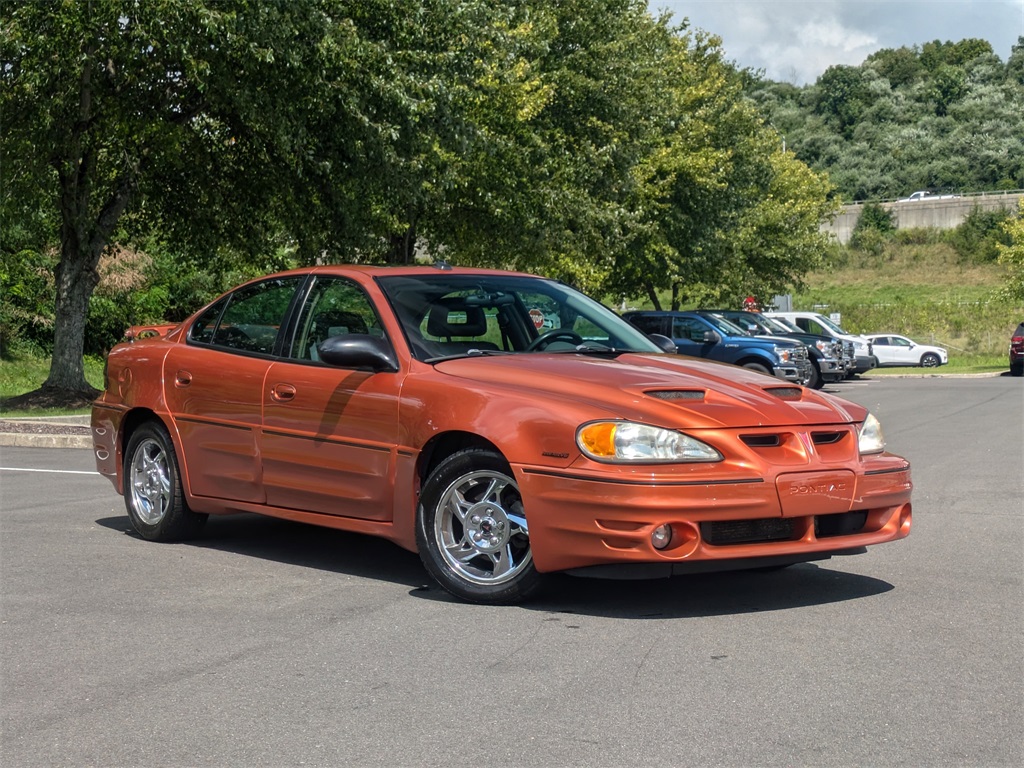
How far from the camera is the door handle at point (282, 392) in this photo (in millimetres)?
7246

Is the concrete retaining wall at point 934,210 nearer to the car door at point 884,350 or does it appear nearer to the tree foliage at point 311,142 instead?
the car door at point 884,350

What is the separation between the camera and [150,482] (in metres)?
A: 8.36

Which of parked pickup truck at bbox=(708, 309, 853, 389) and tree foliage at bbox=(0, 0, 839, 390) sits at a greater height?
tree foliage at bbox=(0, 0, 839, 390)

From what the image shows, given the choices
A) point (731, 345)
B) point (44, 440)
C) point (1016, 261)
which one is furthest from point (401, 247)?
point (1016, 261)

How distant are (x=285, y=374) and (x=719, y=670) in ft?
10.4

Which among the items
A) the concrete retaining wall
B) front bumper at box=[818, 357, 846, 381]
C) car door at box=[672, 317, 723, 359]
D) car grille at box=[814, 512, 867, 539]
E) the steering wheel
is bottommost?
front bumper at box=[818, 357, 846, 381]

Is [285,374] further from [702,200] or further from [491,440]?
[702,200]

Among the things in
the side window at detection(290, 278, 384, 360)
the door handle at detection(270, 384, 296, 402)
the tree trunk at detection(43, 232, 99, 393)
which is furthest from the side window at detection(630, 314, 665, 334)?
the door handle at detection(270, 384, 296, 402)

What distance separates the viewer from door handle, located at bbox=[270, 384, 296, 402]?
23.8 ft

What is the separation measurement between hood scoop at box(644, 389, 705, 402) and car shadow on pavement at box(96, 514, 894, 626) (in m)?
0.93

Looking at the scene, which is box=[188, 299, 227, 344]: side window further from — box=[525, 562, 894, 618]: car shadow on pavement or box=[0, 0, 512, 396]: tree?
box=[0, 0, 512, 396]: tree

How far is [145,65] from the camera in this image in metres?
18.3

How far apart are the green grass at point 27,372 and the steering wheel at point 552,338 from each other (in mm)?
19302

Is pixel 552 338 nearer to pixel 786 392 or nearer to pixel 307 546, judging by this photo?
pixel 786 392
